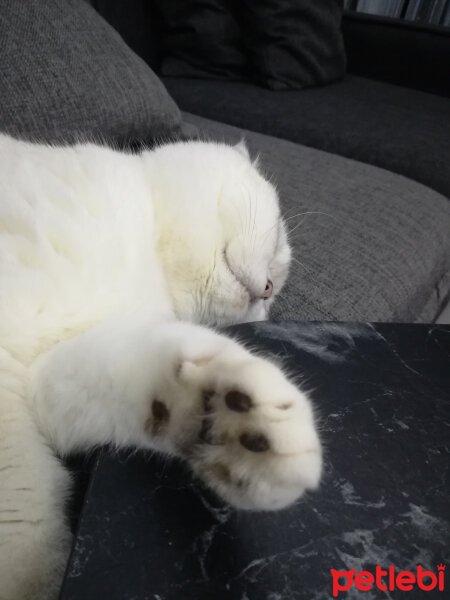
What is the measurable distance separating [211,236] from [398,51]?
2410mm

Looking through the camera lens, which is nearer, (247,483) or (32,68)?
(247,483)

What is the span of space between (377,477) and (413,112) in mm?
2075

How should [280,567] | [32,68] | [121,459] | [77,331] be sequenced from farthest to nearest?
[32,68]
[77,331]
[121,459]
[280,567]

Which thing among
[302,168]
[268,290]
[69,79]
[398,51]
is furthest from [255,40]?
[268,290]

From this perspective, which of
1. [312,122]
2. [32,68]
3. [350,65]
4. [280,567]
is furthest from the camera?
[350,65]

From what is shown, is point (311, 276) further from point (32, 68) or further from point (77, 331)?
point (32, 68)

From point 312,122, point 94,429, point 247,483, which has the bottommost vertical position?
point 312,122

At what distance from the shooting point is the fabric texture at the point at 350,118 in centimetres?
175

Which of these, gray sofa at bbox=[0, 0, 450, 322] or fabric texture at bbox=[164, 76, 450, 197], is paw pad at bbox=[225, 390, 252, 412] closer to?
gray sofa at bbox=[0, 0, 450, 322]

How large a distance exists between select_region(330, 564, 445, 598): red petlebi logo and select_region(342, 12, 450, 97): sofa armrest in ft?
8.96

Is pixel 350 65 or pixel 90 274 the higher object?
pixel 90 274

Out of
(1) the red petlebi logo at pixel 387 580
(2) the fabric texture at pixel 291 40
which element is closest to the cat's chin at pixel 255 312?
(1) the red petlebi logo at pixel 387 580

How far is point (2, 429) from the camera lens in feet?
1.69

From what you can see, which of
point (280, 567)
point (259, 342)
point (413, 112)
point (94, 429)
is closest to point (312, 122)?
point (413, 112)
